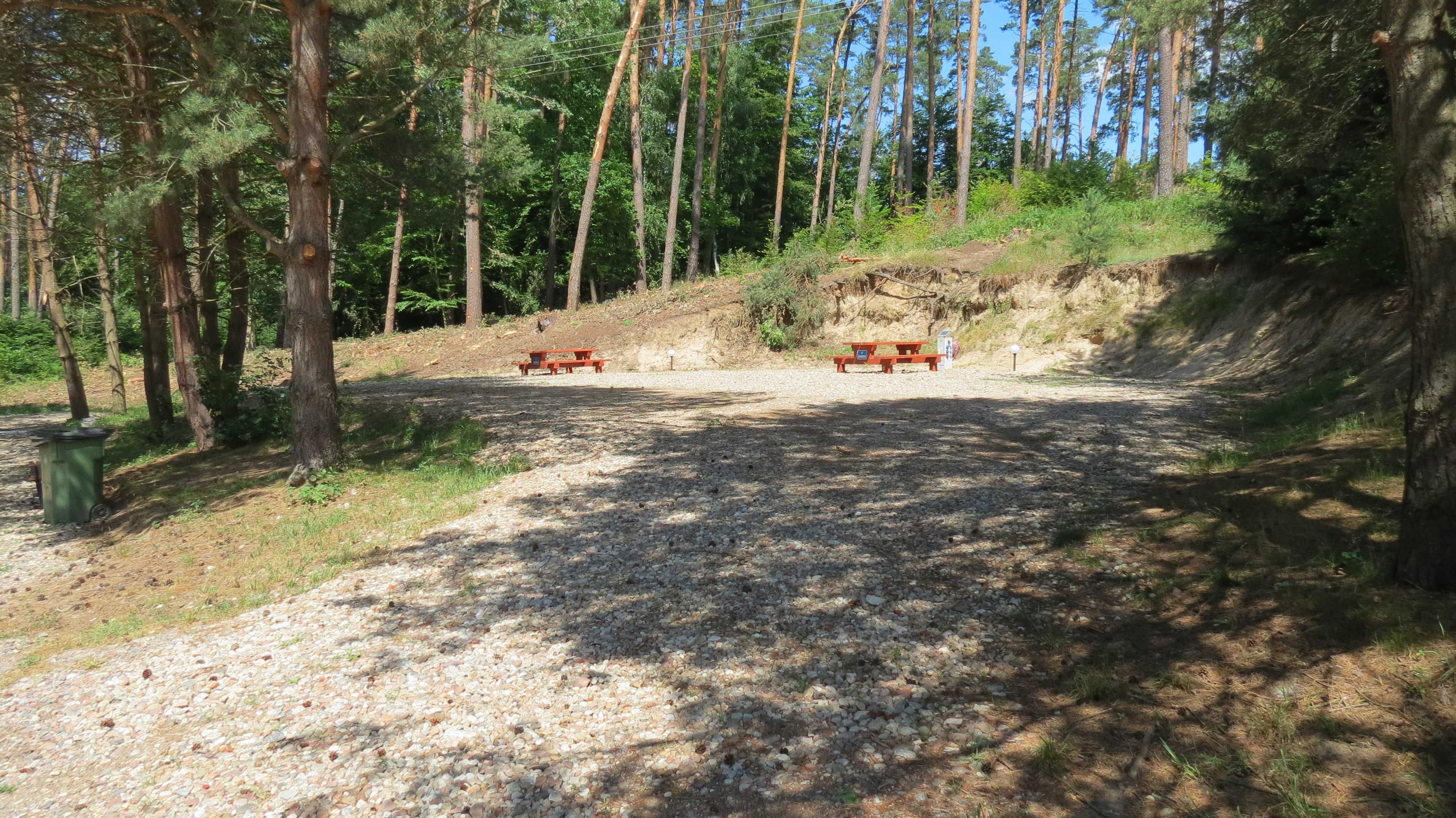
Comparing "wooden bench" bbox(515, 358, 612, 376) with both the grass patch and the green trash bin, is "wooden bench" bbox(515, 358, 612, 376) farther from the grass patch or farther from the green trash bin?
the green trash bin

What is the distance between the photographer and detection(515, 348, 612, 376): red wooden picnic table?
864 inches

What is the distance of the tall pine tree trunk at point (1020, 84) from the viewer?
34.8m

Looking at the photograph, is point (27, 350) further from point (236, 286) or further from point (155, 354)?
point (236, 286)

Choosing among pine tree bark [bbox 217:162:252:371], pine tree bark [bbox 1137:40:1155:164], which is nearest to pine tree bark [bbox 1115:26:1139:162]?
pine tree bark [bbox 1137:40:1155:164]

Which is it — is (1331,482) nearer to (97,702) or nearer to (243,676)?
(243,676)

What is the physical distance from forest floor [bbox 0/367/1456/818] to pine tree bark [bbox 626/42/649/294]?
23.1 metres

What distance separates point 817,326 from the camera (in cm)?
2448

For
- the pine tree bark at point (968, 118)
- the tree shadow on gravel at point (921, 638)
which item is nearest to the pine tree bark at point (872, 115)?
the pine tree bark at point (968, 118)

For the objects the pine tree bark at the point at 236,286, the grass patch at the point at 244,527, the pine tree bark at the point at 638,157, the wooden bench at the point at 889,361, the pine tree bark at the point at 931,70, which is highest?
the pine tree bark at the point at 931,70

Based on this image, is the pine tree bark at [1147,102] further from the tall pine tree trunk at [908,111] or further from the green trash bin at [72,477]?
the green trash bin at [72,477]

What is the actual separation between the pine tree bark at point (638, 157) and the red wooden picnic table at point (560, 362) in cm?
752

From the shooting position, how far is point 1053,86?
127ft

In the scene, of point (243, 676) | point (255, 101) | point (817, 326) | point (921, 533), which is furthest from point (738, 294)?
point (243, 676)

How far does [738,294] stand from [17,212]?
17302 mm
